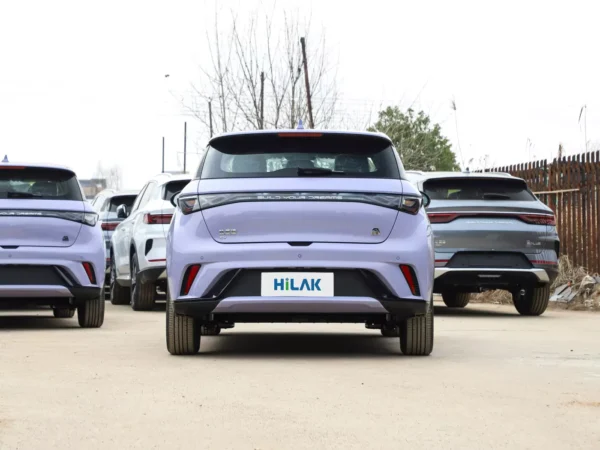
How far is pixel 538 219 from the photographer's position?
51.9 feet

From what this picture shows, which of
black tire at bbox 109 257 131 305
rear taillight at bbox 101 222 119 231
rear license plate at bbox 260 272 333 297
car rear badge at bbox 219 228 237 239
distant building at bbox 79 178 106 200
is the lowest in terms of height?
distant building at bbox 79 178 106 200

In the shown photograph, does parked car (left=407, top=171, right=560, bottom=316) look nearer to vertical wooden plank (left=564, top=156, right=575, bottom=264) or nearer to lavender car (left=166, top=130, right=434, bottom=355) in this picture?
vertical wooden plank (left=564, top=156, right=575, bottom=264)

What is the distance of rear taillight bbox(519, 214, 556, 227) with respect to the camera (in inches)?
620

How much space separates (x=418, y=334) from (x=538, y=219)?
6353mm

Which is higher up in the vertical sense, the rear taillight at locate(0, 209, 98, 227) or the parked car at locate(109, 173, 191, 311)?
the rear taillight at locate(0, 209, 98, 227)

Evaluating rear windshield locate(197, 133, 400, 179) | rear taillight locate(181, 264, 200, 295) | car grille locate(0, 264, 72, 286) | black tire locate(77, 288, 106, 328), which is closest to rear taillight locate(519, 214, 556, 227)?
black tire locate(77, 288, 106, 328)

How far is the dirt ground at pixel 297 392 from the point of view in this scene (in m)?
6.11

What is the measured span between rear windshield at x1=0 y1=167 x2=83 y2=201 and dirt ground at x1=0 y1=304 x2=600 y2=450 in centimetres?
156

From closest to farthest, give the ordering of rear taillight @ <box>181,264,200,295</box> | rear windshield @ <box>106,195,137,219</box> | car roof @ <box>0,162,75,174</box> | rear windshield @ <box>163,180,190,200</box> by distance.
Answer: rear taillight @ <box>181,264,200,295</box>, car roof @ <box>0,162,75,174</box>, rear windshield @ <box>163,180,190,200</box>, rear windshield @ <box>106,195,137,219</box>

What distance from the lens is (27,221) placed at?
1294cm

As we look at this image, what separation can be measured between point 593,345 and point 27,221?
566 centimetres

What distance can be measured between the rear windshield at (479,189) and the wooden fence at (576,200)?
12.4 feet

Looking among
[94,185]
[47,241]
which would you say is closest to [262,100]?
[47,241]

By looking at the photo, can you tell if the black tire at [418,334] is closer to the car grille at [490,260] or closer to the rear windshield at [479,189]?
the car grille at [490,260]
